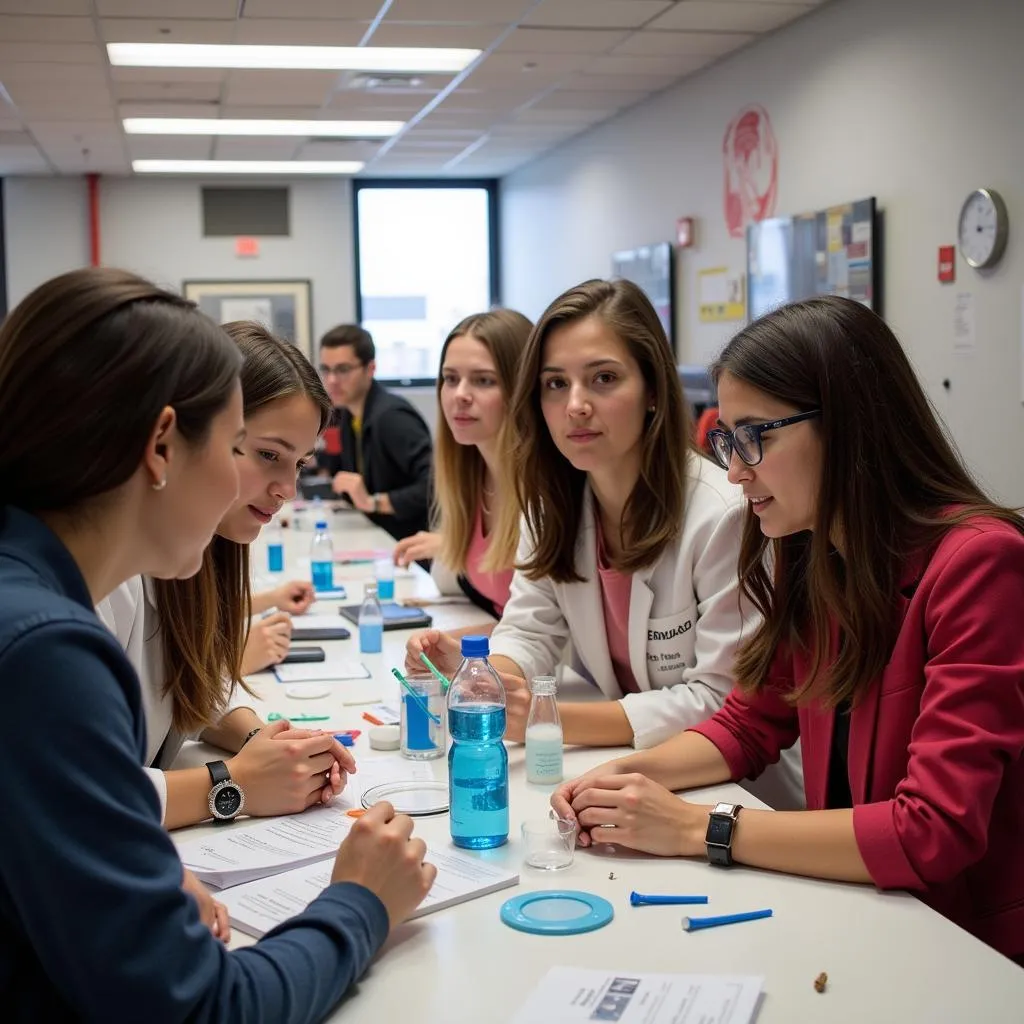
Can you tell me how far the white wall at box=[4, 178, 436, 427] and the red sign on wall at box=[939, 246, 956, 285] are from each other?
21.5 ft

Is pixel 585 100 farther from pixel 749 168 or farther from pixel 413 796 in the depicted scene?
pixel 413 796

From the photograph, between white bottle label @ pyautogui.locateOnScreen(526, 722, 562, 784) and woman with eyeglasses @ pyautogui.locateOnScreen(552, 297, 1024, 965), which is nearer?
woman with eyeglasses @ pyautogui.locateOnScreen(552, 297, 1024, 965)

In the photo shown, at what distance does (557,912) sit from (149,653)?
86cm

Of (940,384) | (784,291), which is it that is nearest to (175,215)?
(784,291)

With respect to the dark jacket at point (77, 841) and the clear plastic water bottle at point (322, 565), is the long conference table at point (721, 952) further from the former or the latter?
the clear plastic water bottle at point (322, 565)

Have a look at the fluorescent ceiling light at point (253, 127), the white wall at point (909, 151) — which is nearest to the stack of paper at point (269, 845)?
the white wall at point (909, 151)

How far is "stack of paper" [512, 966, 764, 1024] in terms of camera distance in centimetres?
116

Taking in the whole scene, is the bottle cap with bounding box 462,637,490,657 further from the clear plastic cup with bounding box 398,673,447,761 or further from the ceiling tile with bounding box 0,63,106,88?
the ceiling tile with bounding box 0,63,106,88

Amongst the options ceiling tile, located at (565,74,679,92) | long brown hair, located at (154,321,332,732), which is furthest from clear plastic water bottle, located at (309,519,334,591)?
ceiling tile, located at (565,74,679,92)

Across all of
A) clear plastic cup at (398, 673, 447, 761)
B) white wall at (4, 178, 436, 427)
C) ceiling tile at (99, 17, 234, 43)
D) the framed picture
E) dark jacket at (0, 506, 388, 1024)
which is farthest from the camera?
the framed picture

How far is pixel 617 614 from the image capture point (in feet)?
7.70

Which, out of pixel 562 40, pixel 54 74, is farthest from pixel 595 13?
pixel 54 74

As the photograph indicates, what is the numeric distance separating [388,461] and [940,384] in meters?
2.52

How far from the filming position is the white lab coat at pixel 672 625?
82.8 inches
